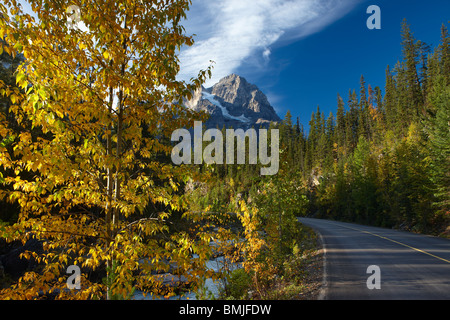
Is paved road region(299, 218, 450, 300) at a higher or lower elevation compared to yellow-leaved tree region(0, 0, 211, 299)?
lower

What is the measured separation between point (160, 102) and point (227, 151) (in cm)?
9942

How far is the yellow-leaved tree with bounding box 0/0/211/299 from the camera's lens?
A: 3.09 m

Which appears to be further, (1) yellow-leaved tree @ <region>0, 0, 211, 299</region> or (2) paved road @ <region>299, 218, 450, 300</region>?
(2) paved road @ <region>299, 218, 450, 300</region>

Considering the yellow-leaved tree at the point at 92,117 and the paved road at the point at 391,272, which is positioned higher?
the yellow-leaved tree at the point at 92,117

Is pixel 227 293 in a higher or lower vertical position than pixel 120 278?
lower

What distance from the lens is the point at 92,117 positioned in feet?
11.8

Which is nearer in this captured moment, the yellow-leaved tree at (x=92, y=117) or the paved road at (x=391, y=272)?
the yellow-leaved tree at (x=92, y=117)

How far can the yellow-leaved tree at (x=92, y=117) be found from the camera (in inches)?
122

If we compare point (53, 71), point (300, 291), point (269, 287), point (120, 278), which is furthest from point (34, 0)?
point (269, 287)

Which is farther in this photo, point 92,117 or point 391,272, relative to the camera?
point 391,272

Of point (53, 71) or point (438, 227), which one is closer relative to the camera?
point (53, 71)

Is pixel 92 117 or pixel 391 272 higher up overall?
pixel 92 117

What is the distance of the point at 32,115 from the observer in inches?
→ 122
